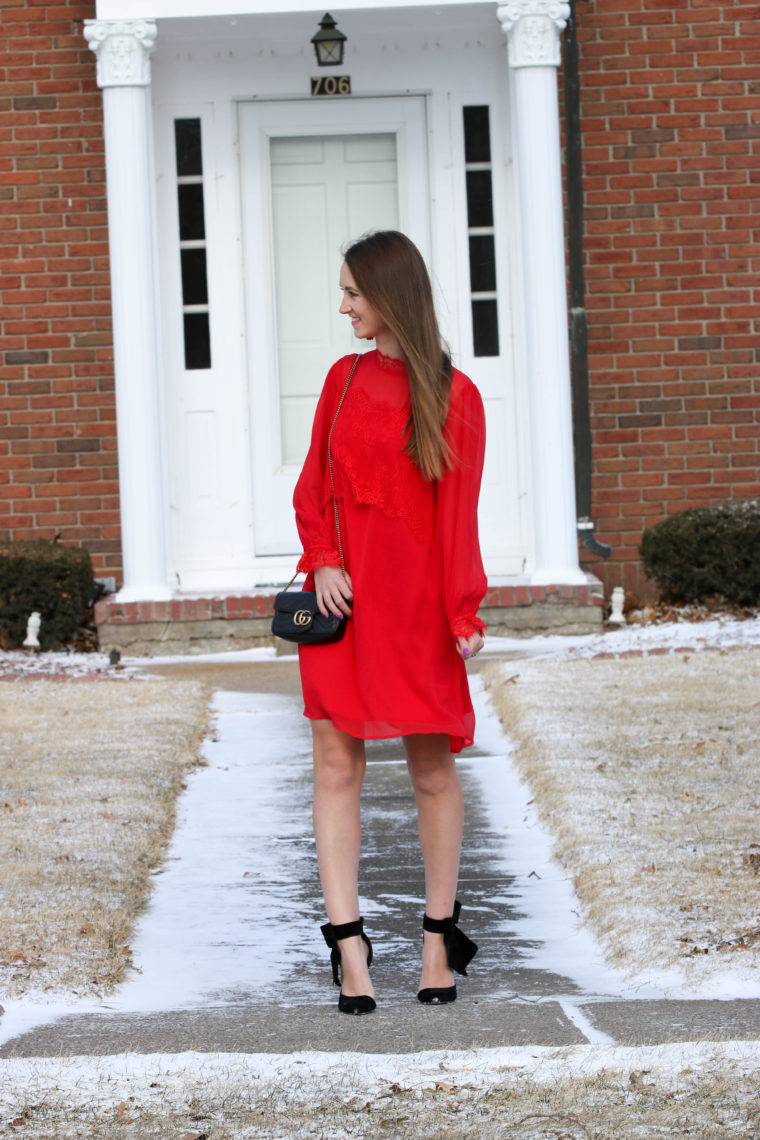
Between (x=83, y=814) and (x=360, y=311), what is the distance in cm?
228

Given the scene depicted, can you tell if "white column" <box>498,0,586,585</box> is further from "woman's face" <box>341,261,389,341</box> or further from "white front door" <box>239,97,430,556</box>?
"woman's face" <box>341,261,389,341</box>

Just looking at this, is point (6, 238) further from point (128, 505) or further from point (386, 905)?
point (386, 905)

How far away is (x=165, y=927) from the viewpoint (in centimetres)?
415

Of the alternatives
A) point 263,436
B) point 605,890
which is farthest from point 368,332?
point 263,436

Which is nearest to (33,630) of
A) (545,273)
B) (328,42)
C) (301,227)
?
(301,227)

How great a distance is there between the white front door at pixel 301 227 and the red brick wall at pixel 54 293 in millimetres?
941

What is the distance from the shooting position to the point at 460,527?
3.40 metres

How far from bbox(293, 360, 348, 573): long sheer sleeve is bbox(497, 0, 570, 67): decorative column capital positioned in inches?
235

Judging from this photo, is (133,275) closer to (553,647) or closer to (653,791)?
(553,647)

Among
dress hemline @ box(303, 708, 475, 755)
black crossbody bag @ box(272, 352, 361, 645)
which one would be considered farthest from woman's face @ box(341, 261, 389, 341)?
dress hemline @ box(303, 708, 475, 755)

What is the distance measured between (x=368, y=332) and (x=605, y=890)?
164 cm

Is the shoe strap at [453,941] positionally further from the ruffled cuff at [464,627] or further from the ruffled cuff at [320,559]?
the ruffled cuff at [320,559]

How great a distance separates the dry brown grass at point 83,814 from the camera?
371cm

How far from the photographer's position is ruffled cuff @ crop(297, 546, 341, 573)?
3461mm
